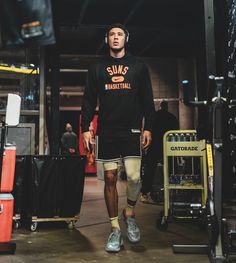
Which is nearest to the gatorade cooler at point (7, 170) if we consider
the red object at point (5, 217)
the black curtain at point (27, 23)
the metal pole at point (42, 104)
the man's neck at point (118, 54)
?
the red object at point (5, 217)

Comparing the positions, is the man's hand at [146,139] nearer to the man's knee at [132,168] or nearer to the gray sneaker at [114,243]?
the man's knee at [132,168]

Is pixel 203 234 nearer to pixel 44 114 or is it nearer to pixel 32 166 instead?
pixel 32 166

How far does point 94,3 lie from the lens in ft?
19.4

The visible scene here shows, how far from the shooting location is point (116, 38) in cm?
311

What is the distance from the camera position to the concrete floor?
2.63 metres

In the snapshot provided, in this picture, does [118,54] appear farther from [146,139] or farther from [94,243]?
[94,243]

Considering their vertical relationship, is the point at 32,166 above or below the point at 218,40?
below

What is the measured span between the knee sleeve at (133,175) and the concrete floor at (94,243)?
388 mm

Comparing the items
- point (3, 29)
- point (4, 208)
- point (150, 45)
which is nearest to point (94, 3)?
point (150, 45)

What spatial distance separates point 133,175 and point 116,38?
3.65ft

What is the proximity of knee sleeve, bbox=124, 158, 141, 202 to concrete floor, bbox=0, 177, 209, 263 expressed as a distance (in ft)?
1.27

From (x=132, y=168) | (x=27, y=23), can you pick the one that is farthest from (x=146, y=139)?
(x=27, y=23)

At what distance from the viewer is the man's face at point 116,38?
3.10m

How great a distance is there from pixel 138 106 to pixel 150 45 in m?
5.75
